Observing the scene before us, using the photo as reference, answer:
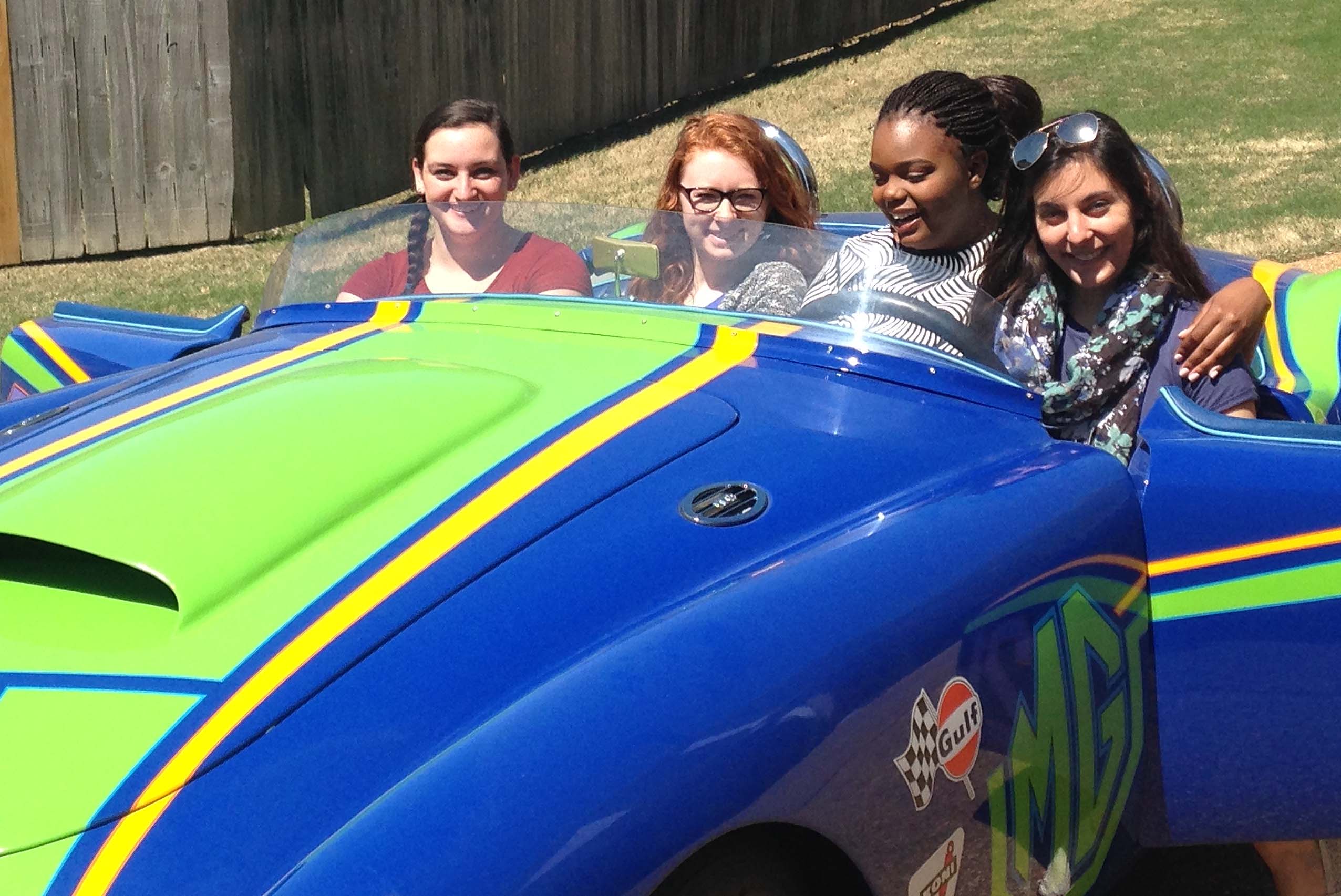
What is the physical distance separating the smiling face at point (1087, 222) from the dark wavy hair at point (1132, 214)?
1 centimetres

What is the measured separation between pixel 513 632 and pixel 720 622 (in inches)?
10.4

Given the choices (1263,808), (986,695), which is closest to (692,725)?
(986,695)


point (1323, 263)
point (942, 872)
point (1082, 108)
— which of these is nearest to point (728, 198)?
point (942, 872)

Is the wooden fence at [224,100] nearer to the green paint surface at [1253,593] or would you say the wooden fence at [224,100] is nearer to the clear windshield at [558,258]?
the clear windshield at [558,258]

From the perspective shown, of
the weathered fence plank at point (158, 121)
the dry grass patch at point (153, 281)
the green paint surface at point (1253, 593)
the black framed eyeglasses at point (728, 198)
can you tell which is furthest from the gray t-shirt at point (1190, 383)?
the weathered fence plank at point (158, 121)

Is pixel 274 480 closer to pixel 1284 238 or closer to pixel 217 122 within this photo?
pixel 1284 238

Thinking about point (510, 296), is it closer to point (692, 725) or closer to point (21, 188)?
point (692, 725)

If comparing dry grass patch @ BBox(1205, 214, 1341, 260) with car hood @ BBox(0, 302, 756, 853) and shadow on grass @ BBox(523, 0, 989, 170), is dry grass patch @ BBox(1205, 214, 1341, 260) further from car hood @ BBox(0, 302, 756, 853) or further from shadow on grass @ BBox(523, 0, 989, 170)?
car hood @ BBox(0, 302, 756, 853)

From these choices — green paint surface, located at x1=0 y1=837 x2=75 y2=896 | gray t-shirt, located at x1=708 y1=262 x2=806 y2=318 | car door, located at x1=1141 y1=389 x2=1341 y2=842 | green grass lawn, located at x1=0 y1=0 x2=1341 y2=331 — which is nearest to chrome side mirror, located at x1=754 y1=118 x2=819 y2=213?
gray t-shirt, located at x1=708 y1=262 x2=806 y2=318

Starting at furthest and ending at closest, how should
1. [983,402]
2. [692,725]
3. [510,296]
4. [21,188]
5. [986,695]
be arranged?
[21,188] < [510,296] < [983,402] < [986,695] < [692,725]

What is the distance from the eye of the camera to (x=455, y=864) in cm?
163

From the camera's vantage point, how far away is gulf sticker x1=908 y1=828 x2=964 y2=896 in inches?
81.9

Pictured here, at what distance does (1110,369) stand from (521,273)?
3.95 feet

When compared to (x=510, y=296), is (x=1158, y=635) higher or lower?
lower
